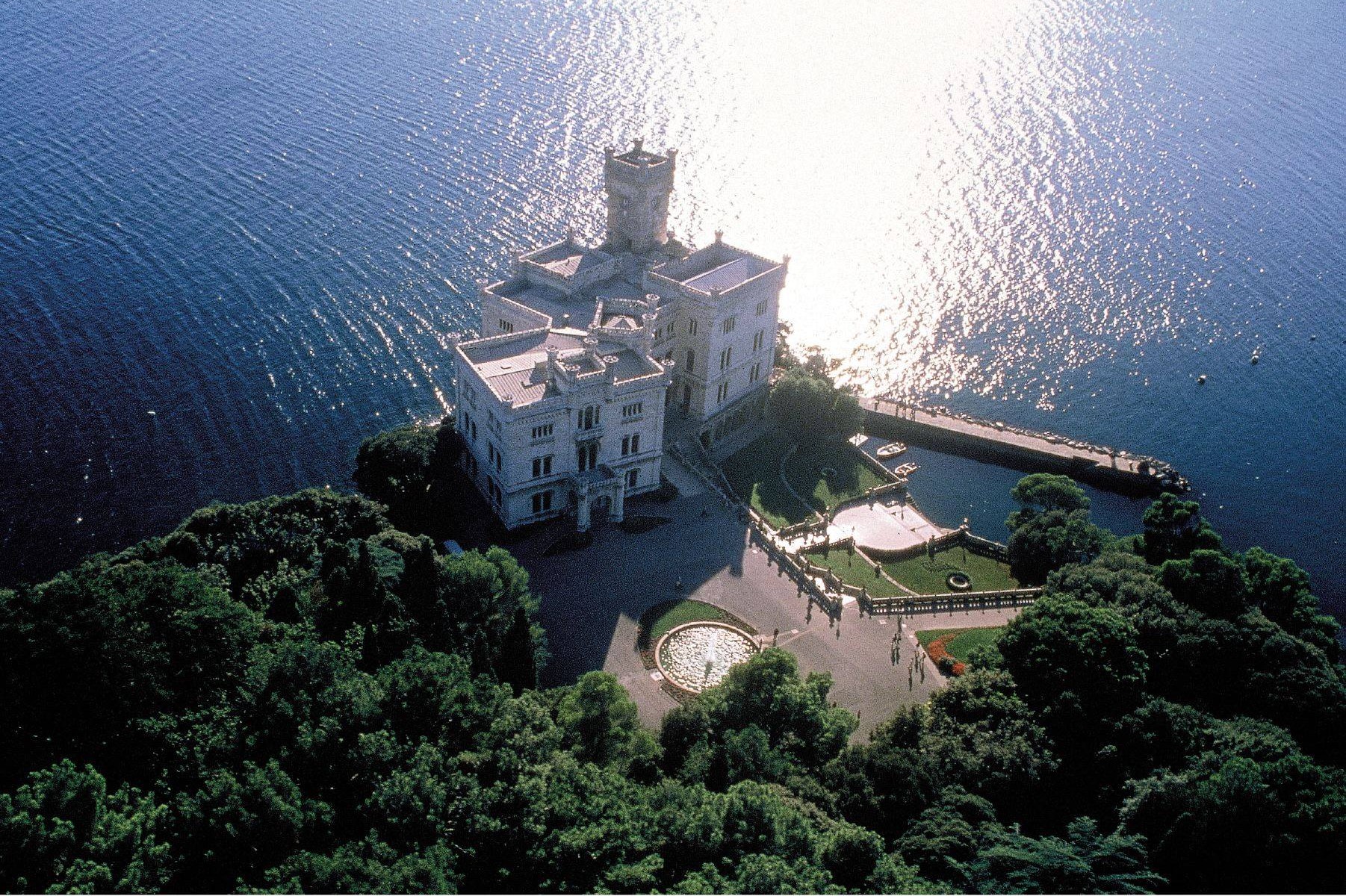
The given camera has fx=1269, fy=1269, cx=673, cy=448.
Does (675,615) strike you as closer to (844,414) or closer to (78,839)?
(844,414)

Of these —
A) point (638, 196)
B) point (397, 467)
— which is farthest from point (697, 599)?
point (638, 196)

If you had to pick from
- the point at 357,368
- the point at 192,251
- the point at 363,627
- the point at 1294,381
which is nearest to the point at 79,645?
the point at 363,627

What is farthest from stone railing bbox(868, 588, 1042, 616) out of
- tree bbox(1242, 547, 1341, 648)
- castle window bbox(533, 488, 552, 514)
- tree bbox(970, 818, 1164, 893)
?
tree bbox(970, 818, 1164, 893)

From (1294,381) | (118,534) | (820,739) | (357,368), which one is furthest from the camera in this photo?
(1294,381)

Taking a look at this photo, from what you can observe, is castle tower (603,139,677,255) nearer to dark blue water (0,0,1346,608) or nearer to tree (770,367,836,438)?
tree (770,367,836,438)

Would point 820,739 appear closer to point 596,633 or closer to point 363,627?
point 596,633
